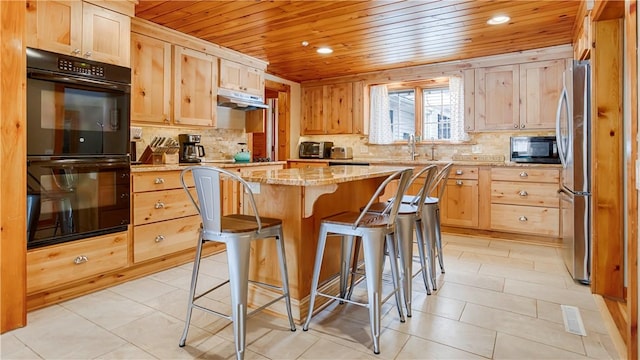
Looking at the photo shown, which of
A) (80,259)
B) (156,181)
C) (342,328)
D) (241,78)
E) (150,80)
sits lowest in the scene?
(342,328)

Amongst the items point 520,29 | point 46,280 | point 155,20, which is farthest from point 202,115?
point 520,29

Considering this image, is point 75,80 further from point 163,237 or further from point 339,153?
point 339,153

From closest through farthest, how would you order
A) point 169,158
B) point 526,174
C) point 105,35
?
point 105,35 → point 169,158 → point 526,174

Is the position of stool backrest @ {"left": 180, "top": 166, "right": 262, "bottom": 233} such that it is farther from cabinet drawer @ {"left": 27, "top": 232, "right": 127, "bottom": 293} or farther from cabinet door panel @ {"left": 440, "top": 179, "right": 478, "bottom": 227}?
cabinet door panel @ {"left": 440, "top": 179, "right": 478, "bottom": 227}

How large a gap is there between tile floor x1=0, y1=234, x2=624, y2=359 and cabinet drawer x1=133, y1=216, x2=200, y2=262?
10.5 inches

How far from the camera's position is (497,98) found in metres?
4.57

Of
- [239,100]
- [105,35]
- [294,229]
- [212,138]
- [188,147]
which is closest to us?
[294,229]

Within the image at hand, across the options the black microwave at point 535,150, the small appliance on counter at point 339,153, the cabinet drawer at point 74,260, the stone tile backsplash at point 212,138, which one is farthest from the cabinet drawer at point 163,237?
the black microwave at point 535,150

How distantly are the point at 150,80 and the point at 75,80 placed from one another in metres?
0.97

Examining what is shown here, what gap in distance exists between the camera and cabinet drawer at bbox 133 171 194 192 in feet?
9.66

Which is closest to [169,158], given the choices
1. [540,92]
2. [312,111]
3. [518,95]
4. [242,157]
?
[242,157]

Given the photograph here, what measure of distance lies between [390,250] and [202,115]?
2.72 m

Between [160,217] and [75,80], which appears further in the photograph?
[160,217]

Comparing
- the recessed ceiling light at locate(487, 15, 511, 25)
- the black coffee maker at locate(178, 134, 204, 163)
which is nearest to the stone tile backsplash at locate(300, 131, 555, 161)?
the recessed ceiling light at locate(487, 15, 511, 25)
